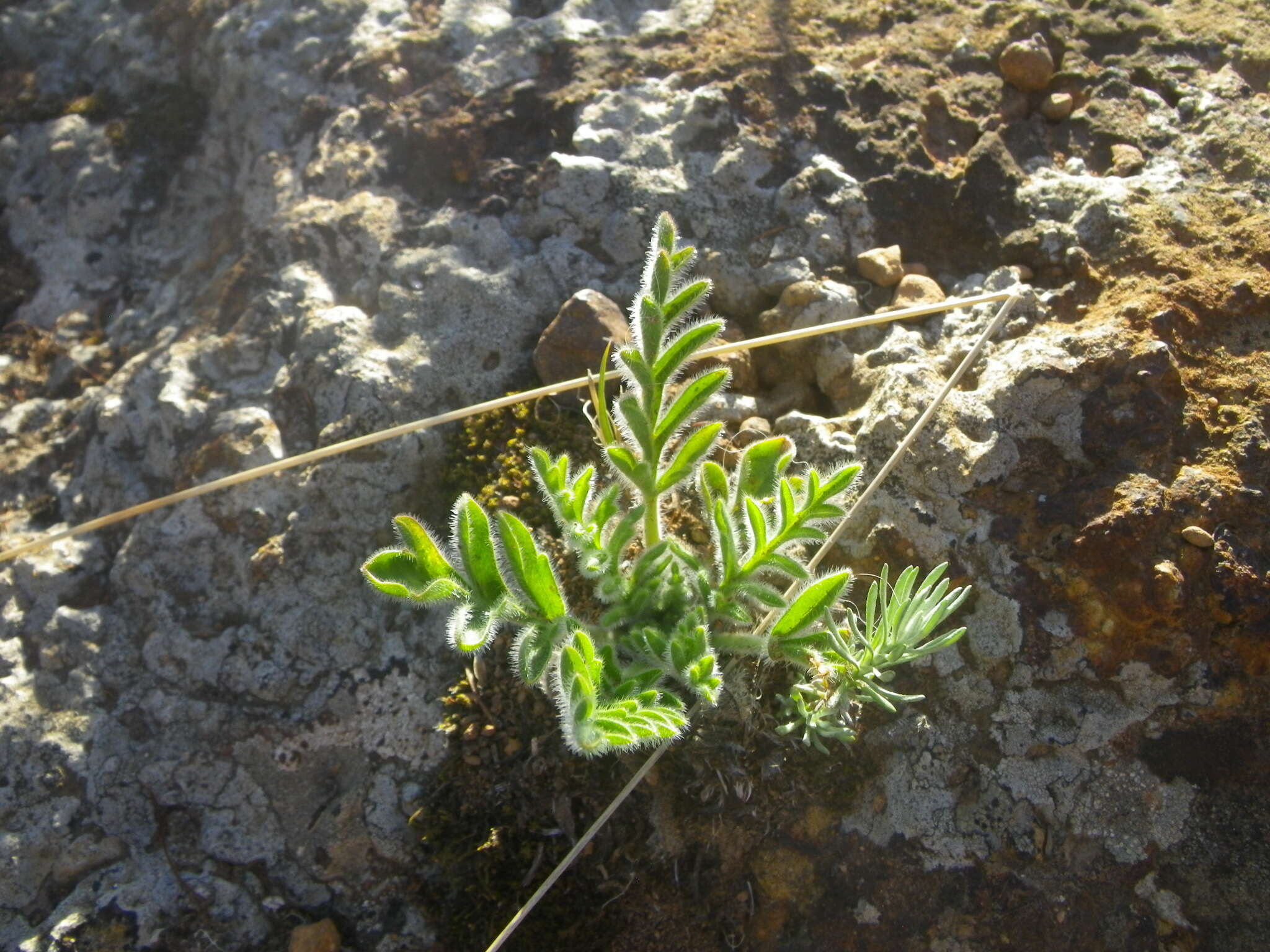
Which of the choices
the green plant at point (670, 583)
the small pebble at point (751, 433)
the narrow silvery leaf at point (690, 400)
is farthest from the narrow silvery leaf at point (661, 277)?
the small pebble at point (751, 433)

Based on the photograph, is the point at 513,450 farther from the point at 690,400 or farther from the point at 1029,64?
the point at 1029,64

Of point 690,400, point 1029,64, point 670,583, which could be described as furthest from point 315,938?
point 1029,64

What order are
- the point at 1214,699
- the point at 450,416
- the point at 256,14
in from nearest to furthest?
the point at 1214,699
the point at 450,416
the point at 256,14

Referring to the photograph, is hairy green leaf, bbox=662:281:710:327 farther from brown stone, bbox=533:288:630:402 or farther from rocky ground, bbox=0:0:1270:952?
rocky ground, bbox=0:0:1270:952

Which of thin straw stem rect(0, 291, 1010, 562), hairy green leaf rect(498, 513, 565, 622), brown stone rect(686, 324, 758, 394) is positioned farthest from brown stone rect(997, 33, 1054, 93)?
hairy green leaf rect(498, 513, 565, 622)

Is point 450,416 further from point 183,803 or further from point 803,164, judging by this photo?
point 803,164

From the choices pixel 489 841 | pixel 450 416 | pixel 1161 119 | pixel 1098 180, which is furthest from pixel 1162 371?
pixel 489 841

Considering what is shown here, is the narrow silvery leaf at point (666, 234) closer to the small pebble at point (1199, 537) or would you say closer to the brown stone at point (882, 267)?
the brown stone at point (882, 267)
